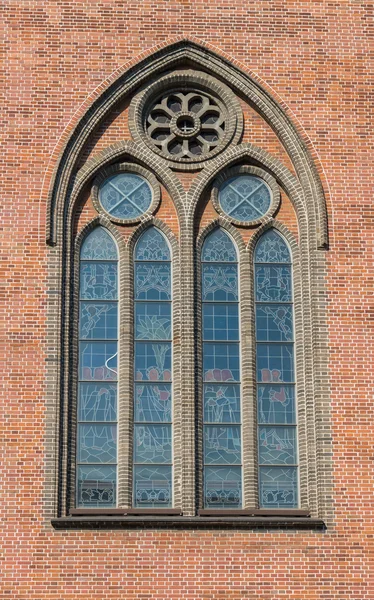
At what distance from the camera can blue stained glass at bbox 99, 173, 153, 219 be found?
21734mm

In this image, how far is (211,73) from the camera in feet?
73.4

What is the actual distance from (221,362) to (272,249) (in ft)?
5.88

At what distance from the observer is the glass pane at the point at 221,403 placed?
2081cm

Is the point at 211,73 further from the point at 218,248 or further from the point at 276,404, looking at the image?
the point at 276,404

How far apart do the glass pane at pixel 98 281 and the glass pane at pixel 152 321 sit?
0.42 meters

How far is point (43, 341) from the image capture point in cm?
2066

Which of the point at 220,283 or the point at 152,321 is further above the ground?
the point at 220,283

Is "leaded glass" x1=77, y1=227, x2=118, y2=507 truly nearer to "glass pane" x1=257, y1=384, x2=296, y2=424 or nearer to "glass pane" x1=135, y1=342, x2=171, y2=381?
"glass pane" x1=135, y1=342, x2=171, y2=381

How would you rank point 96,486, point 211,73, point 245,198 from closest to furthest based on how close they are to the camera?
point 96,486 < point 245,198 < point 211,73

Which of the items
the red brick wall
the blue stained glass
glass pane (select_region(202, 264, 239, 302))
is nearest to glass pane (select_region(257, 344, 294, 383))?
the red brick wall

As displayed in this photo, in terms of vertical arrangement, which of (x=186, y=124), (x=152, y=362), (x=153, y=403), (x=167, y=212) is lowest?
(x=153, y=403)

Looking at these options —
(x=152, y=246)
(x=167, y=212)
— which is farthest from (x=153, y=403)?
(x=167, y=212)

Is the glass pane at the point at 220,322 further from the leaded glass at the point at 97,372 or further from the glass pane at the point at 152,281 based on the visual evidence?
the leaded glass at the point at 97,372

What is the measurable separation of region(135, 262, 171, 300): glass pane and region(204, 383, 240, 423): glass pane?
55.5 inches
